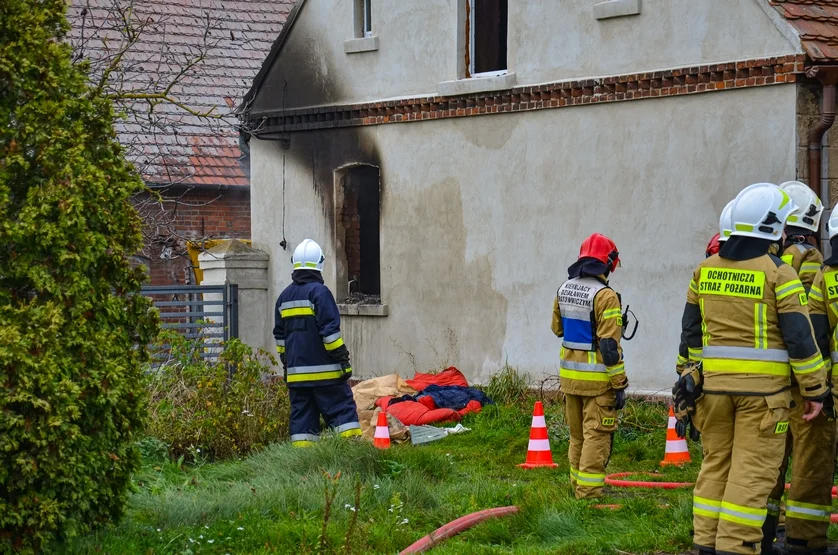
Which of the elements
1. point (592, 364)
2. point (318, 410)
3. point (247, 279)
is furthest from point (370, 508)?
point (247, 279)

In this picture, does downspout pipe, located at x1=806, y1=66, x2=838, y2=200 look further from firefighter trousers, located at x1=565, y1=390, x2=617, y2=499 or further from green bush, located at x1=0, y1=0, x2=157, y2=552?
green bush, located at x1=0, y1=0, x2=157, y2=552

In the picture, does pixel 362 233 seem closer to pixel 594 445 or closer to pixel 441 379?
pixel 441 379

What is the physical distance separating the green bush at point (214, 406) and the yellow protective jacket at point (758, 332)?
537 cm

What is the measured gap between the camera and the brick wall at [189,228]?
20359mm

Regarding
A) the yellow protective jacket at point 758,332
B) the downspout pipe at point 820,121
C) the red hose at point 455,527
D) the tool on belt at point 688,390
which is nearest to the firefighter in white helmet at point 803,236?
the yellow protective jacket at point 758,332

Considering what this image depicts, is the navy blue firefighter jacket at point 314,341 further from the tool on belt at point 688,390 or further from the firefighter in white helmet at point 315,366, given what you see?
the tool on belt at point 688,390

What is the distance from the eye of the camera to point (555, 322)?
30.9ft

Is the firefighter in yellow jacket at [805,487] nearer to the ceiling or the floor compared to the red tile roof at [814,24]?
nearer to the floor

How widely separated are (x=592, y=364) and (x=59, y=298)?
3.97 metres

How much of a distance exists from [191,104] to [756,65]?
11668 millimetres

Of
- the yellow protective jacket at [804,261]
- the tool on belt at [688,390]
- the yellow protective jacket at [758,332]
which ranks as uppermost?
the yellow protective jacket at [804,261]

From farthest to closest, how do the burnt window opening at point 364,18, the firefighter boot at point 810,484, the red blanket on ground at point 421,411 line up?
the burnt window opening at point 364,18
the red blanket on ground at point 421,411
the firefighter boot at point 810,484

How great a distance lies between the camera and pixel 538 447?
35.3 ft

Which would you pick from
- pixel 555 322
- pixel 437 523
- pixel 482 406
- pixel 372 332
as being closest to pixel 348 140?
pixel 372 332
